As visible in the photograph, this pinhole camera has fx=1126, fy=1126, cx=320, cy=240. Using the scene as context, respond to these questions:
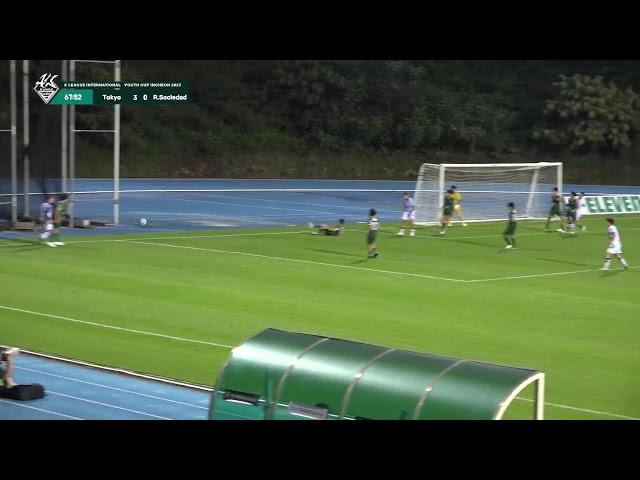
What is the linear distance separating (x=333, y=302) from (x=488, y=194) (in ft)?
107

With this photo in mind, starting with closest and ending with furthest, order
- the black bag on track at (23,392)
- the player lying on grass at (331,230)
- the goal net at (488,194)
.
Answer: the black bag on track at (23,392) → the player lying on grass at (331,230) → the goal net at (488,194)

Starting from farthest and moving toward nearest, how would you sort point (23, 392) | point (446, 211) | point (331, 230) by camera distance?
point (446, 211)
point (331, 230)
point (23, 392)

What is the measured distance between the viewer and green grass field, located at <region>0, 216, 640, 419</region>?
19469 millimetres

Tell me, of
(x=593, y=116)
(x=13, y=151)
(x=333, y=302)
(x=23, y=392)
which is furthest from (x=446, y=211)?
(x=593, y=116)

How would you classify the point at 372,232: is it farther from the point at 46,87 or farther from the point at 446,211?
the point at 46,87

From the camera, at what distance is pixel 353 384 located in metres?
10.5

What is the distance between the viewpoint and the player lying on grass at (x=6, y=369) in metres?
15.9

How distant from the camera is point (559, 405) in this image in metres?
16.4

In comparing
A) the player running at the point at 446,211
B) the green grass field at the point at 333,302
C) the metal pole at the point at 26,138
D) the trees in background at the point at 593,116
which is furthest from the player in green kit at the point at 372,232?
the trees in background at the point at 593,116

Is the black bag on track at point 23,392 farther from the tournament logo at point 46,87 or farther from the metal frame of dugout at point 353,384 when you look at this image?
the tournament logo at point 46,87

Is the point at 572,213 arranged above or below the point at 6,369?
above

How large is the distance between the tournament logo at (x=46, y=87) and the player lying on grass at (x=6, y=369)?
23278 mm
